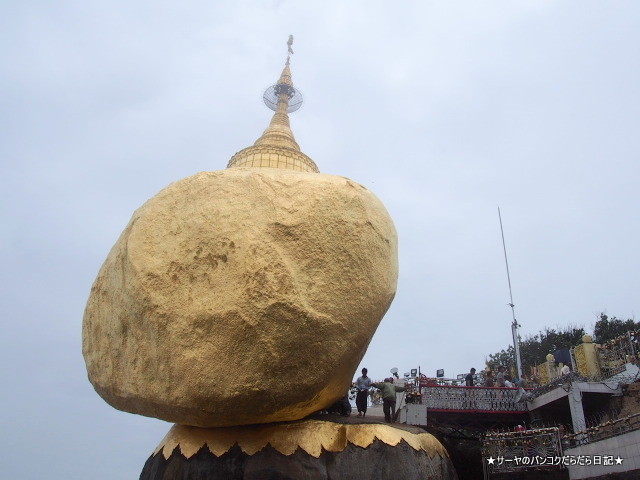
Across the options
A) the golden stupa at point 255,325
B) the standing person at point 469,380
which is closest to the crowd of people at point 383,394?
the golden stupa at point 255,325

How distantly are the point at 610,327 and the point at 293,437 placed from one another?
30.1 meters

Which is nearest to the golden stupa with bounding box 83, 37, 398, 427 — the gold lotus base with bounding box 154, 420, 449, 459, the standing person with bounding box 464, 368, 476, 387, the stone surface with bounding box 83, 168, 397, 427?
the stone surface with bounding box 83, 168, 397, 427

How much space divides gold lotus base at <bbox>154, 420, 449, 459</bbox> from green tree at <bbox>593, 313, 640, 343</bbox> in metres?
27.4

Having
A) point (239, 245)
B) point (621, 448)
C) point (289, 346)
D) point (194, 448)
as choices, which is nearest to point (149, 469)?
point (194, 448)

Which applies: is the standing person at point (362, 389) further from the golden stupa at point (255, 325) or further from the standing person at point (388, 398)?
the golden stupa at point (255, 325)

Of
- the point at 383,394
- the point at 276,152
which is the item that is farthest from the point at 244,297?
the point at 276,152

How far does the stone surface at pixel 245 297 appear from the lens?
5.17 metres

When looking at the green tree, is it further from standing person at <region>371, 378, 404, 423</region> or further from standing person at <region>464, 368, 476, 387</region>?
standing person at <region>371, 378, 404, 423</region>

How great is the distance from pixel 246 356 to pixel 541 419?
10508 millimetres

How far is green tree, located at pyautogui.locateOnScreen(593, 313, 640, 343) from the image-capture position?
28.8 meters

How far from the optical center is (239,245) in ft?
17.9

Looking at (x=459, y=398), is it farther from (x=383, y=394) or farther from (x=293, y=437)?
(x=293, y=437)

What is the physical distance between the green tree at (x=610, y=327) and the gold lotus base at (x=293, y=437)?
89.8 ft

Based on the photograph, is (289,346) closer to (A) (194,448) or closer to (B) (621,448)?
(A) (194,448)
